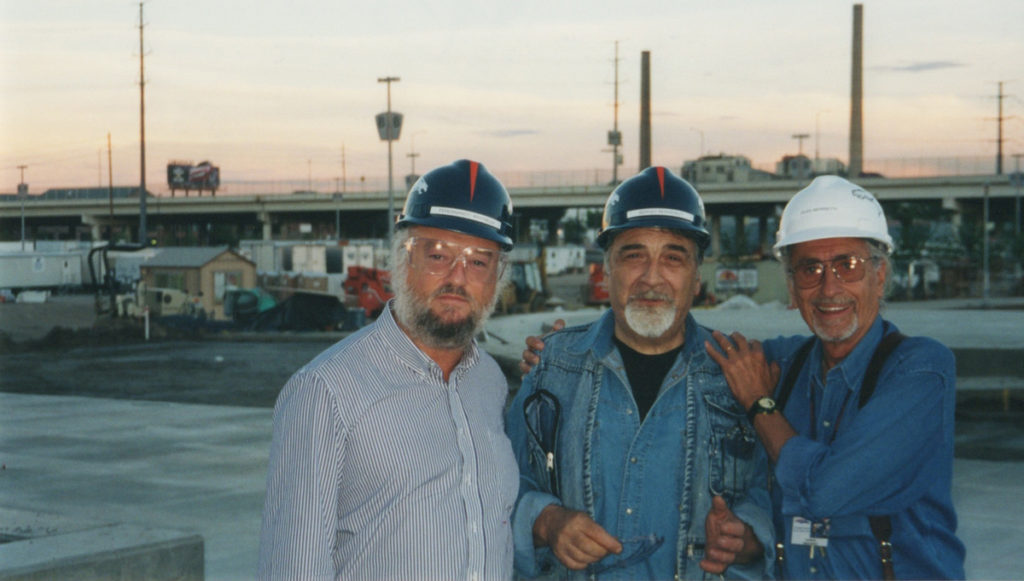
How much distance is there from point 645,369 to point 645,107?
79050 millimetres

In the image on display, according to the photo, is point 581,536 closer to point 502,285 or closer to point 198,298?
point 502,285

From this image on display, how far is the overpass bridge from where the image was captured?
78.2 m

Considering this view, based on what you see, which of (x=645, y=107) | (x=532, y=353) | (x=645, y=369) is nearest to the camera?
(x=645, y=369)

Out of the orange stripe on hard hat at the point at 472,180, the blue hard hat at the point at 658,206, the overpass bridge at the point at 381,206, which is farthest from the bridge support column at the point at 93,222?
the orange stripe on hard hat at the point at 472,180

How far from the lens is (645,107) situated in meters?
80.9

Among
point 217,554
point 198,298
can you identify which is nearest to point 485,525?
point 217,554

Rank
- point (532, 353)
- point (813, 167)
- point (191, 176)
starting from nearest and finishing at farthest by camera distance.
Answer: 1. point (532, 353)
2. point (813, 167)
3. point (191, 176)

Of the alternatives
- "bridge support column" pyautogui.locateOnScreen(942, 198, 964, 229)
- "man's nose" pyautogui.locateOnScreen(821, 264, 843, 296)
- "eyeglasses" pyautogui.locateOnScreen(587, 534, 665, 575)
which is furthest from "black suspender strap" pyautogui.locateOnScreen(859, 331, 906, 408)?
"bridge support column" pyautogui.locateOnScreen(942, 198, 964, 229)

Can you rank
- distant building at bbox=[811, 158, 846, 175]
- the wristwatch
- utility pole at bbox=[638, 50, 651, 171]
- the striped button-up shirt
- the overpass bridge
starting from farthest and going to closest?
distant building at bbox=[811, 158, 846, 175] < utility pole at bbox=[638, 50, 651, 171] < the overpass bridge < the wristwatch < the striped button-up shirt

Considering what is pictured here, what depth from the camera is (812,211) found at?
3619mm

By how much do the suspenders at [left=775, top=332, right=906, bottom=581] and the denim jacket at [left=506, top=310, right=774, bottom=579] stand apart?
0.18 meters

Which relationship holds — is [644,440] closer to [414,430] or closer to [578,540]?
[578,540]

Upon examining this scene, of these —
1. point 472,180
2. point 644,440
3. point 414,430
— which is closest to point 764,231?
point 644,440

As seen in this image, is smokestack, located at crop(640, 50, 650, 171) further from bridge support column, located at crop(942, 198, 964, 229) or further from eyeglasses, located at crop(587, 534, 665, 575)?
eyeglasses, located at crop(587, 534, 665, 575)
